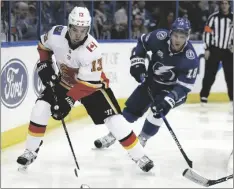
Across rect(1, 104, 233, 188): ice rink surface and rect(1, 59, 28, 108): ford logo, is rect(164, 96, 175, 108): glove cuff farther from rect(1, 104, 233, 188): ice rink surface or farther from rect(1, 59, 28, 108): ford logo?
rect(1, 59, 28, 108): ford logo

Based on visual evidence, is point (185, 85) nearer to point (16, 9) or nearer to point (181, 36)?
point (181, 36)

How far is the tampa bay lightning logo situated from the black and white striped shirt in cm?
255

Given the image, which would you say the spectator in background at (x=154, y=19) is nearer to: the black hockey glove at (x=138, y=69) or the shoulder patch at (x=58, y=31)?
the black hockey glove at (x=138, y=69)

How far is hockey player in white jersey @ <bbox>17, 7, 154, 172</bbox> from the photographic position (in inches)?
127

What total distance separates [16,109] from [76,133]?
648 mm

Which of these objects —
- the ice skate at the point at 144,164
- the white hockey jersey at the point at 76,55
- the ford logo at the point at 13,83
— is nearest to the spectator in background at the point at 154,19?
the ford logo at the point at 13,83

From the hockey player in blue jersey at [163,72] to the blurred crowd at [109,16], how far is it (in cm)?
100

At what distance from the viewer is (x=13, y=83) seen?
438cm

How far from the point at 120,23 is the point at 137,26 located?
24 centimetres

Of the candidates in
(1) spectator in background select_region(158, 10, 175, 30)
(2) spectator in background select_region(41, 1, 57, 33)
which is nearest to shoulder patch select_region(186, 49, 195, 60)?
(2) spectator in background select_region(41, 1, 57, 33)

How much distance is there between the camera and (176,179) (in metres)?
3.61

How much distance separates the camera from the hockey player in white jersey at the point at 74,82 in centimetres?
323

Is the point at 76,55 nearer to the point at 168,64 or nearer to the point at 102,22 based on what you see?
the point at 168,64

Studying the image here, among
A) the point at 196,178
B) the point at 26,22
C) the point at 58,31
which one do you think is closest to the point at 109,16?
the point at 26,22
